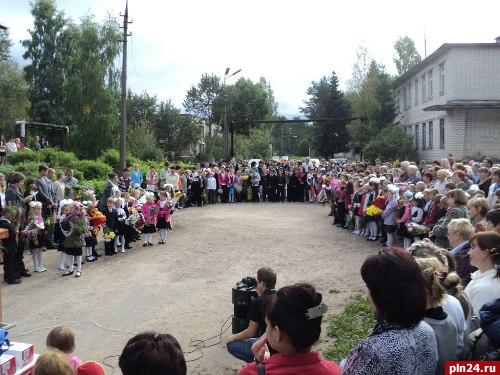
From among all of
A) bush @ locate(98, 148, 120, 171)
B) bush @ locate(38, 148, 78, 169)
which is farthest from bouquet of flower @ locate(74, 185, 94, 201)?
bush @ locate(98, 148, 120, 171)

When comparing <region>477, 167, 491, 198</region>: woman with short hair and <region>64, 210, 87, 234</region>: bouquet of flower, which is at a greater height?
<region>477, 167, 491, 198</region>: woman with short hair

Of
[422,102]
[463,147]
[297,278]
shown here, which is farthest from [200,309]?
[422,102]

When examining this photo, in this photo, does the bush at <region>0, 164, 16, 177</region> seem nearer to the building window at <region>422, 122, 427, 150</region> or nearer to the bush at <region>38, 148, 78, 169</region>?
the bush at <region>38, 148, 78, 169</region>

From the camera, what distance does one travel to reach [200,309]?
838 centimetres

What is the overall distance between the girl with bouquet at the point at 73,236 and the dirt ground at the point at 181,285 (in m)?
0.37

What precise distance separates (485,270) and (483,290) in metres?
0.23

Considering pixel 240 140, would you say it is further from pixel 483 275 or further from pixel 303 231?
pixel 483 275

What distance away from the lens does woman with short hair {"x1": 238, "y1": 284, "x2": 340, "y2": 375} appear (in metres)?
2.73

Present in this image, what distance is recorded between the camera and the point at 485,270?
14.5 feet

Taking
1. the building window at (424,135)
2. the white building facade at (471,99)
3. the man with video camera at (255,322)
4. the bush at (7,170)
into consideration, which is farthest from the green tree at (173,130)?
the man with video camera at (255,322)

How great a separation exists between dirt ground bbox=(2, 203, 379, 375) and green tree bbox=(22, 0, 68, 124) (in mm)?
35093

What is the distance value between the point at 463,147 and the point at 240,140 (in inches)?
1101

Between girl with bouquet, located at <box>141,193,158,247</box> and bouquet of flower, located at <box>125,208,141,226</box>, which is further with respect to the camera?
girl with bouquet, located at <box>141,193,158,247</box>

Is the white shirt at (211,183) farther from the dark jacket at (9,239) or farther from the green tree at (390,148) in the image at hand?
the dark jacket at (9,239)
